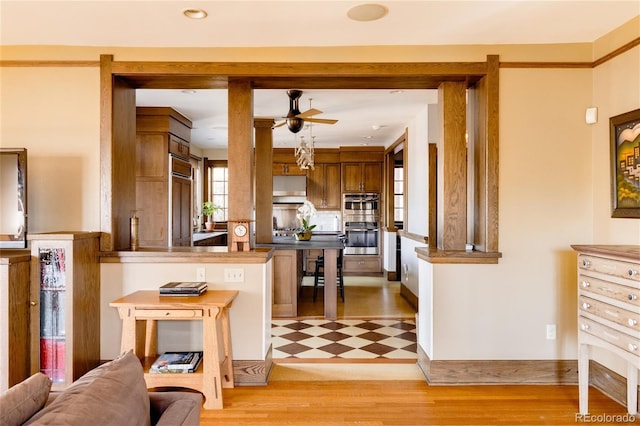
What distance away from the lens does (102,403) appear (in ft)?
3.65

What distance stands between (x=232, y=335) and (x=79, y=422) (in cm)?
216

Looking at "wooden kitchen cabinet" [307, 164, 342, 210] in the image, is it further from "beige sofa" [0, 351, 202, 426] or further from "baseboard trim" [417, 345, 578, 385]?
"beige sofa" [0, 351, 202, 426]

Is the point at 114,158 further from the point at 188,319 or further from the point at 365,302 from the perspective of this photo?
the point at 365,302

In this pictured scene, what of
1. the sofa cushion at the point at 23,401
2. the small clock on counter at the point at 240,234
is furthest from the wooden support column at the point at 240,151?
the sofa cushion at the point at 23,401

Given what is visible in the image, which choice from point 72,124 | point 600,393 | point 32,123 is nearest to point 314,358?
point 600,393

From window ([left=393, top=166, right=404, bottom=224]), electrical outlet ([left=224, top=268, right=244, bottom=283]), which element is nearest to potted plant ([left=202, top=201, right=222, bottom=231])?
window ([left=393, top=166, right=404, bottom=224])

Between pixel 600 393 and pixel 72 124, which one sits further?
pixel 72 124

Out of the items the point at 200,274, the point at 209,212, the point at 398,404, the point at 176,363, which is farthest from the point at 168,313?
the point at 209,212

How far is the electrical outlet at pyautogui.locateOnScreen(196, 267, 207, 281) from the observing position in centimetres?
313

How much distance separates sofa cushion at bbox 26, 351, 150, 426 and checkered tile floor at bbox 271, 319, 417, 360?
249 cm

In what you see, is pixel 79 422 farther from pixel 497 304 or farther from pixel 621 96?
pixel 621 96

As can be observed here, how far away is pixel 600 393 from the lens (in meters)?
2.95

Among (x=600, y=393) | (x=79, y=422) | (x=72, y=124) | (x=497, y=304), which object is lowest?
(x=600, y=393)

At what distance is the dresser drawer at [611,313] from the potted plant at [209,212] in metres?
6.73
